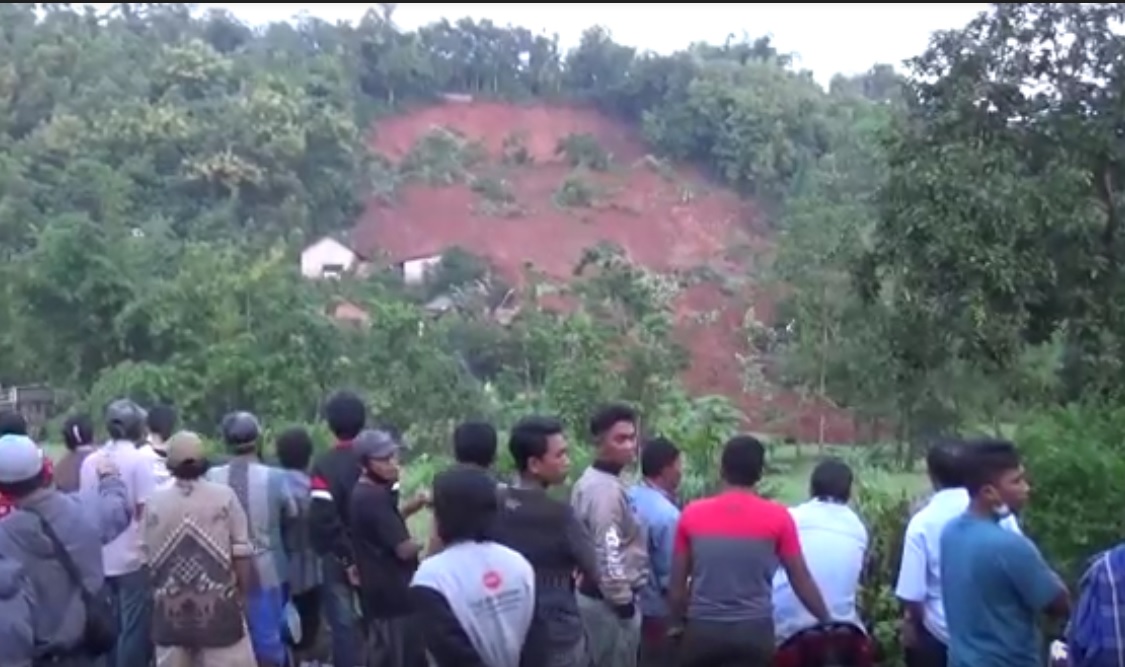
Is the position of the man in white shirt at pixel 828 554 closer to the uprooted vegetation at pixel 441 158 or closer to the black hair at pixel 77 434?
the black hair at pixel 77 434

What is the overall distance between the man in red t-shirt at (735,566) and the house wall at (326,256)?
151 feet

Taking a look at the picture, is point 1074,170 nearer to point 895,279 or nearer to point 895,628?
point 895,279

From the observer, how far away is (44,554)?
16.8ft

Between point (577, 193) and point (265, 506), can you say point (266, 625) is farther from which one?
point (577, 193)

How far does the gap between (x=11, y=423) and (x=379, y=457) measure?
71.3 inches

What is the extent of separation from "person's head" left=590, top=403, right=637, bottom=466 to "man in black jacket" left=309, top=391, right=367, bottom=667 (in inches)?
52.4

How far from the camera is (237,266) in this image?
106 feet

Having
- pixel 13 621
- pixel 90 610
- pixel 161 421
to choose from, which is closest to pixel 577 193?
pixel 161 421

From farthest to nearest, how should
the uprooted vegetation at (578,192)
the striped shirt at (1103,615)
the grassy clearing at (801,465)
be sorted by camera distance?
1. the uprooted vegetation at (578,192)
2. the grassy clearing at (801,465)
3. the striped shirt at (1103,615)

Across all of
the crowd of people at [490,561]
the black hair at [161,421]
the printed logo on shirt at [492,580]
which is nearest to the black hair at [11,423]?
the crowd of people at [490,561]

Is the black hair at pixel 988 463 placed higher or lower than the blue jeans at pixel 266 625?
higher

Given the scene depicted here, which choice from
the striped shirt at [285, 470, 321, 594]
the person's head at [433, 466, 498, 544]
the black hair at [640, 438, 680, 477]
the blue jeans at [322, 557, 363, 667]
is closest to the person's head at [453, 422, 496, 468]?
the black hair at [640, 438, 680, 477]

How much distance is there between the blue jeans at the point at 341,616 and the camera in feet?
23.9

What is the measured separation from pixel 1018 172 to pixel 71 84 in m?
49.3
